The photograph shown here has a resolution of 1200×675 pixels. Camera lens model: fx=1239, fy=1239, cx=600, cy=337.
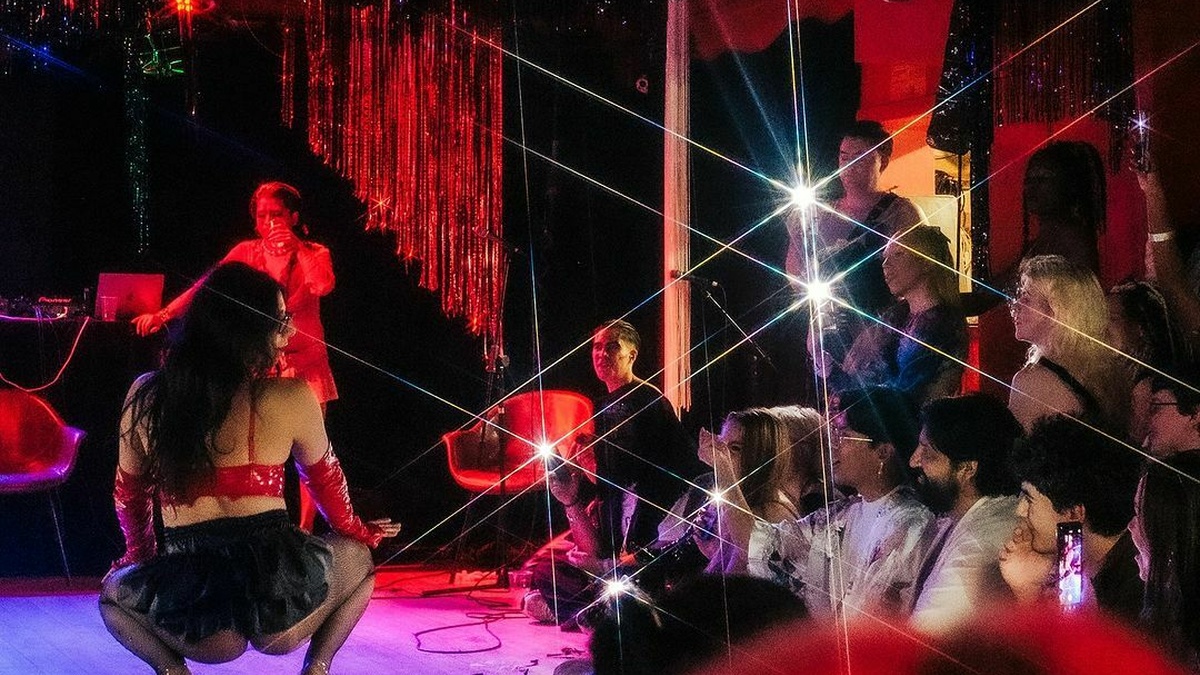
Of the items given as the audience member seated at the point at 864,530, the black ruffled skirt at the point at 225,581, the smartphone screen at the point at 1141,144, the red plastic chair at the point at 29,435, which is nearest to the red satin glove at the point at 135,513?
the black ruffled skirt at the point at 225,581

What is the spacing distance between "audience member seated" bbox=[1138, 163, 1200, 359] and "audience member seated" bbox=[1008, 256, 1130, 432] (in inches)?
20.4

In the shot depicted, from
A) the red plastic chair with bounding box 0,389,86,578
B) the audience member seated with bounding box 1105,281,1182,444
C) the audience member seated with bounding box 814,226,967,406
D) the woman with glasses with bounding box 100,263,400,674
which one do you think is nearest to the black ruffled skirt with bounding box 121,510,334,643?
→ the woman with glasses with bounding box 100,263,400,674

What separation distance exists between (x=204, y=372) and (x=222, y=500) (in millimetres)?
331

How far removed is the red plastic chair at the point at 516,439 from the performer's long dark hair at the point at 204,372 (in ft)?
10.1

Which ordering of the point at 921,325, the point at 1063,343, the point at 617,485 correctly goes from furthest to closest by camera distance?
the point at 617,485 → the point at 921,325 → the point at 1063,343

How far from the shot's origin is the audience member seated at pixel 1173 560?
2.55 metres

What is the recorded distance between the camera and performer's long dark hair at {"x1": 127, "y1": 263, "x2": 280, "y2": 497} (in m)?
3.12

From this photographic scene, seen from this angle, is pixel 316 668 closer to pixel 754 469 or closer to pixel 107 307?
pixel 754 469

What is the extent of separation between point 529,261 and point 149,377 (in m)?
4.20

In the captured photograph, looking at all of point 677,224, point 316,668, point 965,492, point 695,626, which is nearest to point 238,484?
point 316,668

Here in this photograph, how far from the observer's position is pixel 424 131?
22.0ft

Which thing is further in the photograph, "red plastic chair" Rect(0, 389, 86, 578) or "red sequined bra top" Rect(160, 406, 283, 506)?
"red plastic chair" Rect(0, 389, 86, 578)

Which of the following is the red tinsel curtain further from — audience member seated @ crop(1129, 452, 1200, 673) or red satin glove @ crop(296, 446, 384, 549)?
audience member seated @ crop(1129, 452, 1200, 673)

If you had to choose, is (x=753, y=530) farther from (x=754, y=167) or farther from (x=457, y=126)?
(x=457, y=126)
